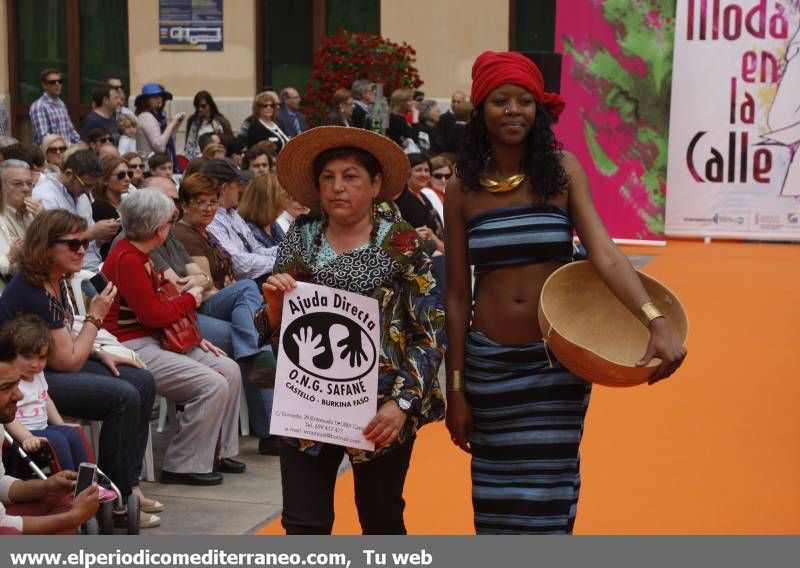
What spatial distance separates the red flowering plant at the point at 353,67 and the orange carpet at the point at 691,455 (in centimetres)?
830

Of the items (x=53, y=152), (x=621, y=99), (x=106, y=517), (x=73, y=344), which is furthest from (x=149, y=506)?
(x=621, y=99)

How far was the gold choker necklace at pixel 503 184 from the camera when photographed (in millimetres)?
3615

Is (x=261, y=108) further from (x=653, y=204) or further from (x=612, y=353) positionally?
(x=612, y=353)

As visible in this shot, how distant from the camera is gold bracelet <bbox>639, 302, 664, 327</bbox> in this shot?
3346 millimetres

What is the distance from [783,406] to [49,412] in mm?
4477

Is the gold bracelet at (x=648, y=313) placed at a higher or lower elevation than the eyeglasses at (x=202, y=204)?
higher

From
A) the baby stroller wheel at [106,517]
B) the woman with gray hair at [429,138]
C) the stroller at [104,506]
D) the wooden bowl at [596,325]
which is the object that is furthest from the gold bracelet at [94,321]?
the woman with gray hair at [429,138]

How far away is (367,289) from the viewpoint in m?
3.60

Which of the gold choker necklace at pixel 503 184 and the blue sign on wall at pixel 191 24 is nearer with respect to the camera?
the gold choker necklace at pixel 503 184

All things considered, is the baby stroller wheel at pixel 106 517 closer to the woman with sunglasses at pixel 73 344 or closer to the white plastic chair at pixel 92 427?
the woman with sunglasses at pixel 73 344

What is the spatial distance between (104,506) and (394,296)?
6.00 feet

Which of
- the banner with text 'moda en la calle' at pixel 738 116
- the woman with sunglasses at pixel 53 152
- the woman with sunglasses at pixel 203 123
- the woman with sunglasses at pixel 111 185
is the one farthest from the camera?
the banner with text 'moda en la calle' at pixel 738 116

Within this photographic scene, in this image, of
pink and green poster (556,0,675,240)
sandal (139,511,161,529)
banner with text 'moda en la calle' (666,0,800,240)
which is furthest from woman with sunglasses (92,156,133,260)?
banner with text 'moda en la calle' (666,0,800,240)

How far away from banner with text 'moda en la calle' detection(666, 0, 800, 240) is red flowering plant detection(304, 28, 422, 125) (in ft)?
12.9
